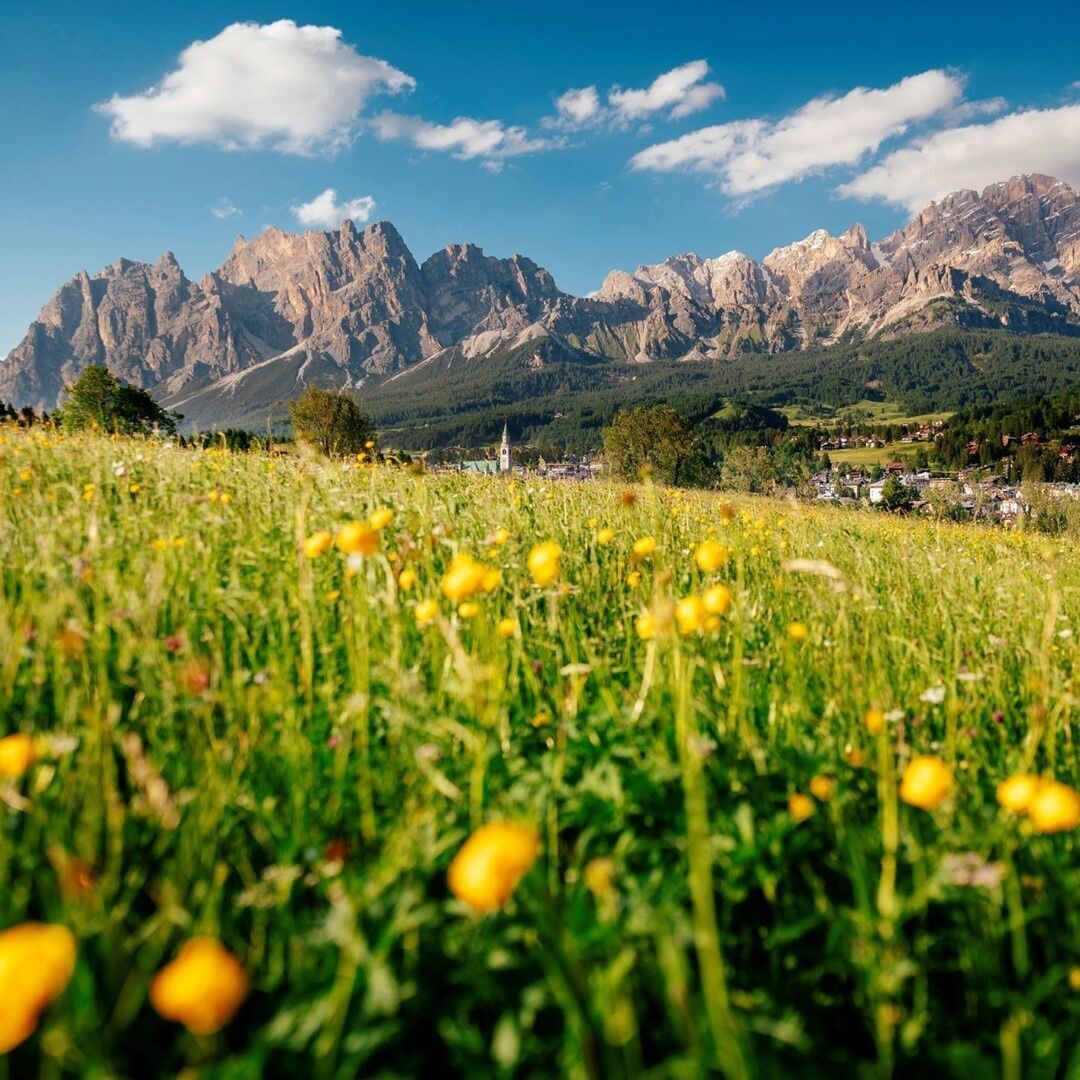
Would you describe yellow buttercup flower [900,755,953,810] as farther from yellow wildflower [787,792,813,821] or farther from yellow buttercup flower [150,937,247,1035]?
yellow buttercup flower [150,937,247,1035]

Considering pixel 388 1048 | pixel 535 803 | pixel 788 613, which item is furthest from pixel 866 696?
pixel 388 1048

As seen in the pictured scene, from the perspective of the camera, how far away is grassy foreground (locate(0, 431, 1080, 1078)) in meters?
1.31

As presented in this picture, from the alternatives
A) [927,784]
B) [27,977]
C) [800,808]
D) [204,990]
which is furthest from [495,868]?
[800,808]

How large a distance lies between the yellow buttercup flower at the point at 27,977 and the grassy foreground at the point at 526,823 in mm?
245

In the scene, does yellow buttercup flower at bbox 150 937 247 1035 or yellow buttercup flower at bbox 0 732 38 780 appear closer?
yellow buttercup flower at bbox 150 937 247 1035

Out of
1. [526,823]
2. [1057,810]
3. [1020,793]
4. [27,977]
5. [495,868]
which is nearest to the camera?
[27,977]

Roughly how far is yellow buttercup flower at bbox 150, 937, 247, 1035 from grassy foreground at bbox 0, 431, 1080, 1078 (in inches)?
10.0

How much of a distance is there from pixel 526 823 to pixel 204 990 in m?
0.90

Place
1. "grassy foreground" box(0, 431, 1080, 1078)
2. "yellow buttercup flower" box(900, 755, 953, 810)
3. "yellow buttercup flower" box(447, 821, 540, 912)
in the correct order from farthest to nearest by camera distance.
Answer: "yellow buttercup flower" box(900, 755, 953, 810) → "grassy foreground" box(0, 431, 1080, 1078) → "yellow buttercup flower" box(447, 821, 540, 912)

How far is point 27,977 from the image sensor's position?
867 millimetres

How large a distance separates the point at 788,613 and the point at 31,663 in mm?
3677

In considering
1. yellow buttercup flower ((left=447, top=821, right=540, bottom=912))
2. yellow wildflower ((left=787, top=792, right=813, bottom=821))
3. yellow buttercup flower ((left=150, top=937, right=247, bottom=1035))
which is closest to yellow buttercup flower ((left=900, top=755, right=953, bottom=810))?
yellow wildflower ((left=787, top=792, right=813, bottom=821))

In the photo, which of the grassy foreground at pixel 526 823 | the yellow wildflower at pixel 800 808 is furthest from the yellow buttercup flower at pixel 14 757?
the yellow wildflower at pixel 800 808

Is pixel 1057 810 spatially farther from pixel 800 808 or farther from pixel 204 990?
pixel 204 990
